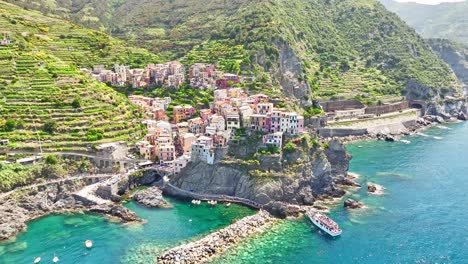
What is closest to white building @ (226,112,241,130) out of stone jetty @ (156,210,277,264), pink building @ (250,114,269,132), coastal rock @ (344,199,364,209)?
pink building @ (250,114,269,132)

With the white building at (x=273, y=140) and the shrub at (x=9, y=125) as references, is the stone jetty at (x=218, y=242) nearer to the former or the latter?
the white building at (x=273, y=140)

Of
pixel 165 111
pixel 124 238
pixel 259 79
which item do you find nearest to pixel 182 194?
pixel 124 238

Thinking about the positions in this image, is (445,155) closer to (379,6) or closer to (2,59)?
(2,59)

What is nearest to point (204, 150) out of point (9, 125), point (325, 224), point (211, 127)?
point (211, 127)

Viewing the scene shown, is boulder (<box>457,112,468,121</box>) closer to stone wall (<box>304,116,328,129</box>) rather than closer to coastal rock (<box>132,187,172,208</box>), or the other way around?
stone wall (<box>304,116,328,129</box>)

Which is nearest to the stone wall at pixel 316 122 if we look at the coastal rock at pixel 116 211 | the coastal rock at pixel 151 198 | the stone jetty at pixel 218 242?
the stone jetty at pixel 218 242

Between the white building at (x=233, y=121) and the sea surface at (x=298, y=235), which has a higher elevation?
the white building at (x=233, y=121)
